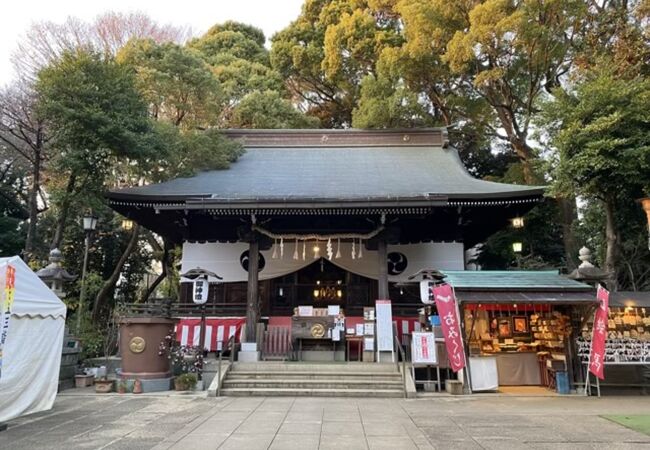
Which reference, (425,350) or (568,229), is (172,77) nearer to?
(425,350)

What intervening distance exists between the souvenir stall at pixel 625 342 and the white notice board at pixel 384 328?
397cm

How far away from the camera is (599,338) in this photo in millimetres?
8750

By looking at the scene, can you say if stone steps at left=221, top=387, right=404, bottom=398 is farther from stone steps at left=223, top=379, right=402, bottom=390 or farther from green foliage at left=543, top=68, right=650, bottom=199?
green foliage at left=543, top=68, right=650, bottom=199

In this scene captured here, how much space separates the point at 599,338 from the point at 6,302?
392 inches

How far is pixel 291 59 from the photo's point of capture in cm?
2466

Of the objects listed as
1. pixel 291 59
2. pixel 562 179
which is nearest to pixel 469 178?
pixel 562 179

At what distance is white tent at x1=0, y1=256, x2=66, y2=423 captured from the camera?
251 inches

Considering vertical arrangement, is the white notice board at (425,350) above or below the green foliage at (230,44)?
below

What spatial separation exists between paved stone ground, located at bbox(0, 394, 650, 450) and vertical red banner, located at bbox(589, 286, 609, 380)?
0.59m

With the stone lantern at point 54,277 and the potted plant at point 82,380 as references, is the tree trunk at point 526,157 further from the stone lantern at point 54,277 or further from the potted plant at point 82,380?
the potted plant at point 82,380

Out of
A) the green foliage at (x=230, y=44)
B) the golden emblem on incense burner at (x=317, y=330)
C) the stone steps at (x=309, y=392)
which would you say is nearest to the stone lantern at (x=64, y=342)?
the stone steps at (x=309, y=392)

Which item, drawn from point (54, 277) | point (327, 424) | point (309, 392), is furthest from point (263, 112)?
point (327, 424)

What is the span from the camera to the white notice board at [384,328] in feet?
35.7

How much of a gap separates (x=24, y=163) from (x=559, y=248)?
72.0 ft
